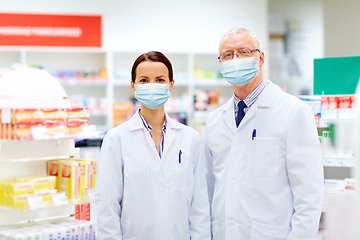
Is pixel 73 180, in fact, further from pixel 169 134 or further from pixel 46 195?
pixel 169 134

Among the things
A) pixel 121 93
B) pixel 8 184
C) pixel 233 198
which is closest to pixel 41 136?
pixel 8 184

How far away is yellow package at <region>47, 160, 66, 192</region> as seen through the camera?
6.48 ft

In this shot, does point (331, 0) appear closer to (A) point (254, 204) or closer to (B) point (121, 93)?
(A) point (254, 204)

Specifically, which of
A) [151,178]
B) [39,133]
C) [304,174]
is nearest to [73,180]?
[39,133]

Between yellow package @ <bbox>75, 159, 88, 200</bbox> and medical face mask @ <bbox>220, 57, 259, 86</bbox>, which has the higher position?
medical face mask @ <bbox>220, 57, 259, 86</bbox>

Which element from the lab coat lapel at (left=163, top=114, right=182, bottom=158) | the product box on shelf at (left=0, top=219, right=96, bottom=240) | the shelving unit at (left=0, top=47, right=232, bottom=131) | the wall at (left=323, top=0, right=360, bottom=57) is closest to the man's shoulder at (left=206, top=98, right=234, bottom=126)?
the lab coat lapel at (left=163, top=114, right=182, bottom=158)

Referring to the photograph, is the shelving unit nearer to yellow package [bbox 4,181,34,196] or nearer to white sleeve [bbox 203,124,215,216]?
white sleeve [bbox 203,124,215,216]

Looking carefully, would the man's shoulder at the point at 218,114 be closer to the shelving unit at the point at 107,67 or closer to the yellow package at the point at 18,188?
the yellow package at the point at 18,188

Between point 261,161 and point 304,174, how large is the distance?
8.9 inches

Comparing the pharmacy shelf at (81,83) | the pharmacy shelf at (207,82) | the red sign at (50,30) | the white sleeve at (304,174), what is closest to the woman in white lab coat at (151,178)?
the white sleeve at (304,174)

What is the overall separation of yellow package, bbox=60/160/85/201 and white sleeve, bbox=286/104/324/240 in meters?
1.03

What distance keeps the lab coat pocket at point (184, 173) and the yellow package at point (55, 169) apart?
0.61m

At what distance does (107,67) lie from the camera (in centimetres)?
662

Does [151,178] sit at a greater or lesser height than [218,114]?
lesser
